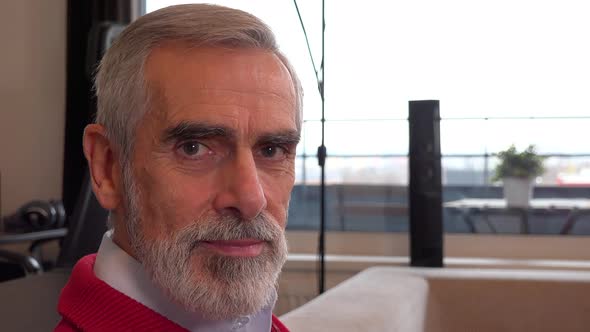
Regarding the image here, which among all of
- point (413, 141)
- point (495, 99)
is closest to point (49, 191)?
point (413, 141)

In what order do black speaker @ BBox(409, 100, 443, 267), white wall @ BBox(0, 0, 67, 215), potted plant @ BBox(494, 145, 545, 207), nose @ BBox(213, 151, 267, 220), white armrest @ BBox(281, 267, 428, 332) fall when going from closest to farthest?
nose @ BBox(213, 151, 267, 220)
white armrest @ BBox(281, 267, 428, 332)
black speaker @ BBox(409, 100, 443, 267)
potted plant @ BBox(494, 145, 545, 207)
white wall @ BBox(0, 0, 67, 215)

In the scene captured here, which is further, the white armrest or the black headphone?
the black headphone

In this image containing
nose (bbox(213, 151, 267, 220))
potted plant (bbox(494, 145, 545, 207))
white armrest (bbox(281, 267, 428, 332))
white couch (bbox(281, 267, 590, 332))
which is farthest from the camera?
potted plant (bbox(494, 145, 545, 207))

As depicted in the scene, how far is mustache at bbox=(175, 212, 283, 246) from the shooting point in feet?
2.03

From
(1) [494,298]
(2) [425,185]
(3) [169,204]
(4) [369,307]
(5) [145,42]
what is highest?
(5) [145,42]

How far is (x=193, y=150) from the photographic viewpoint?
630 millimetres

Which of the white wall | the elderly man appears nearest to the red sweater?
the elderly man

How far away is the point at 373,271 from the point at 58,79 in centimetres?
194

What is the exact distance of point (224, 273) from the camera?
0.63 metres

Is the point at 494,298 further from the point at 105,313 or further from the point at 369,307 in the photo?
the point at 105,313

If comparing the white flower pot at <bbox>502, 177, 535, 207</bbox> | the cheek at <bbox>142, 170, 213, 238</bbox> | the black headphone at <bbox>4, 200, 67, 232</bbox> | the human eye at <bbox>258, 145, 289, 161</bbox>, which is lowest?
the black headphone at <bbox>4, 200, 67, 232</bbox>

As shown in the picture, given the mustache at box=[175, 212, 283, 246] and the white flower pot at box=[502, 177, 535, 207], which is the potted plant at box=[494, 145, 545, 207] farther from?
the mustache at box=[175, 212, 283, 246]

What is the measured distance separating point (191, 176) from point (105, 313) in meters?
0.15

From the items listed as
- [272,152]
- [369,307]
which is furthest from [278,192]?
[369,307]
